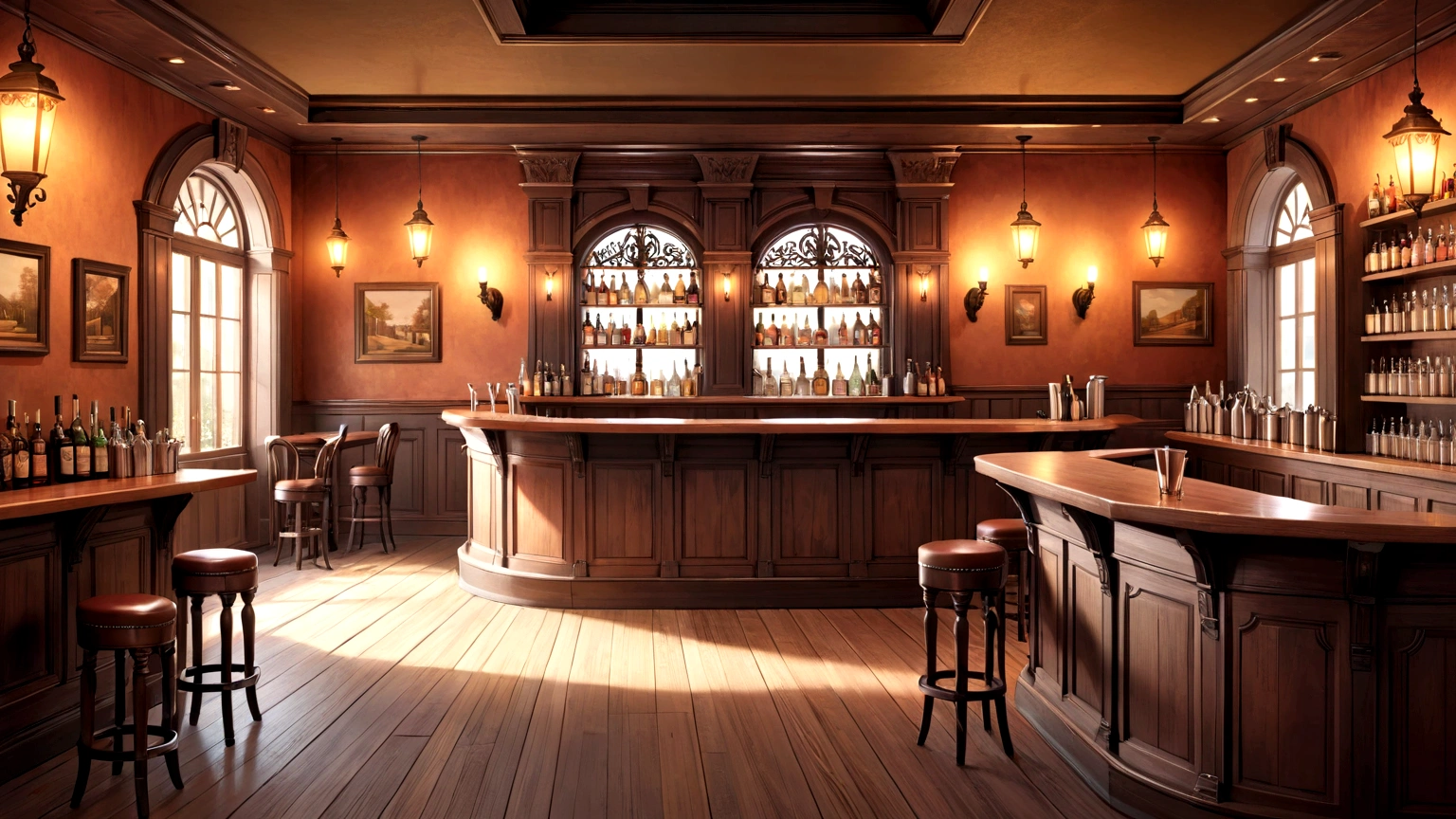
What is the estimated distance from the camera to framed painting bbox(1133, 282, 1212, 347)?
8.98 meters

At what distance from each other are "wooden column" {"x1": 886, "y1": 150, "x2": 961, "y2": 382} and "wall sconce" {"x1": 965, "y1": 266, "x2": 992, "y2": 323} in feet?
0.78

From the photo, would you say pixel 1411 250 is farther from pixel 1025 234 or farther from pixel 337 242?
pixel 337 242

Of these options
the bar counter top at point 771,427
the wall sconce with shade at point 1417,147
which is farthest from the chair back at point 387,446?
the wall sconce with shade at point 1417,147

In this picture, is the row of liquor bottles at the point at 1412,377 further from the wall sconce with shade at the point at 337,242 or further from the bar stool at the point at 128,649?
the wall sconce with shade at the point at 337,242

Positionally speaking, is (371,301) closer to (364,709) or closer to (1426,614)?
(364,709)

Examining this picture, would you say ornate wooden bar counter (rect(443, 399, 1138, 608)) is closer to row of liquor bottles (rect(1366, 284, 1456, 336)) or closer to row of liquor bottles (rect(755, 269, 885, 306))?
row of liquor bottles (rect(1366, 284, 1456, 336))

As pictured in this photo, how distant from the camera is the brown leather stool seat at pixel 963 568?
3775 mm

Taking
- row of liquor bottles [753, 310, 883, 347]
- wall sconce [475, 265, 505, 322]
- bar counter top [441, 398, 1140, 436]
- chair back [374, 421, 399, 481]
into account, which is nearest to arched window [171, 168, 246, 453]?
chair back [374, 421, 399, 481]

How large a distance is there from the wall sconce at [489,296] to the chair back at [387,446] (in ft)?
4.67

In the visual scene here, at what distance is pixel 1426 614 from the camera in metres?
2.74

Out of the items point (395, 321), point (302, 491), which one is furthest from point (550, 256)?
→ point (302, 491)

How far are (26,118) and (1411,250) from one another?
7.58 meters

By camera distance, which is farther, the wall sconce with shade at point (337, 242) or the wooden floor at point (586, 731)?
the wall sconce with shade at point (337, 242)

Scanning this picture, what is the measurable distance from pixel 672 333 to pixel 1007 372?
3.20 metres
